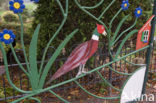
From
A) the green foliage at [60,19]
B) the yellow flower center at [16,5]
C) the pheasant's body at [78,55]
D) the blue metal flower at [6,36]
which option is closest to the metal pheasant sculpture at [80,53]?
the pheasant's body at [78,55]

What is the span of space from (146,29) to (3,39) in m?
1.78

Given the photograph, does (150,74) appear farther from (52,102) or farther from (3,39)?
(3,39)

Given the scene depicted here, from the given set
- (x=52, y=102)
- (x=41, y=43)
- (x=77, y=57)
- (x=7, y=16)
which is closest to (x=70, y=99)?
(x=52, y=102)

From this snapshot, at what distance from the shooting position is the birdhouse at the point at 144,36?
2186 millimetres

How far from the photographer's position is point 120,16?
9.70 feet

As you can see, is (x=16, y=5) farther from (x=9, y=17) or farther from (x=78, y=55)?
(x=9, y=17)

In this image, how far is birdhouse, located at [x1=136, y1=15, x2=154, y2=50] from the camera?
219 cm

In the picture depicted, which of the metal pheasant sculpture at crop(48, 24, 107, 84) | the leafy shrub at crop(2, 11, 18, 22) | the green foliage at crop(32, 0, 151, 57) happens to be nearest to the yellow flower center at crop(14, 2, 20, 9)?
the metal pheasant sculpture at crop(48, 24, 107, 84)

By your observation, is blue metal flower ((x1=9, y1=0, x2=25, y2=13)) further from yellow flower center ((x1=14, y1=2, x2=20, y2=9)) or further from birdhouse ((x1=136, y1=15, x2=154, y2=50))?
birdhouse ((x1=136, y1=15, x2=154, y2=50))

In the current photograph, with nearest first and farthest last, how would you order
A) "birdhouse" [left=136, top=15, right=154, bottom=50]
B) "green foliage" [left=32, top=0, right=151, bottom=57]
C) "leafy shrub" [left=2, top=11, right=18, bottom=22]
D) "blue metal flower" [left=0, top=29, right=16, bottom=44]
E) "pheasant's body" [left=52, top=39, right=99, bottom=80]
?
"blue metal flower" [left=0, top=29, right=16, bottom=44], "pheasant's body" [left=52, top=39, right=99, bottom=80], "birdhouse" [left=136, top=15, right=154, bottom=50], "green foliage" [left=32, top=0, right=151, bottom=57], "leafy shrub" [left=2, top=11, right=18, bottom=22]

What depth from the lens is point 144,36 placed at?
2242mm

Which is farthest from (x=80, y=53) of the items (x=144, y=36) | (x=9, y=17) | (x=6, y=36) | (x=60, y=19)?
(x=9, y=17)

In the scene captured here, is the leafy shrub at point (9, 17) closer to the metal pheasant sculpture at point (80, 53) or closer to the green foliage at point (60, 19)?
the green foliage at point (60, 19)

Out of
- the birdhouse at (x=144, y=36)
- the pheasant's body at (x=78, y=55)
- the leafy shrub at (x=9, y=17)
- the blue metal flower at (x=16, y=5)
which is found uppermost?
the leafy shrub at (x=9, y=17)
